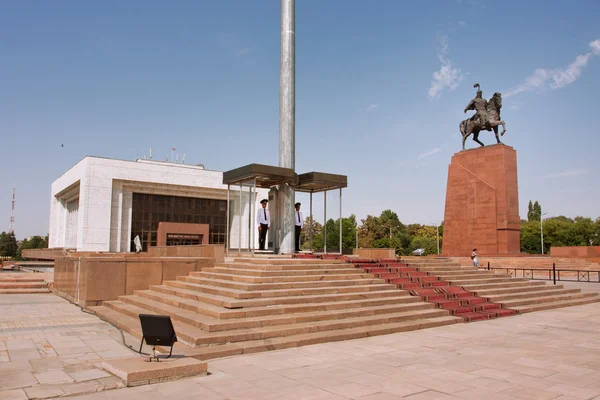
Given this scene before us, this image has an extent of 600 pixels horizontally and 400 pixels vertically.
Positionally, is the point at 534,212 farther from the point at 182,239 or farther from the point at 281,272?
the point at 281,272

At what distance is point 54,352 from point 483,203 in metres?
25.7

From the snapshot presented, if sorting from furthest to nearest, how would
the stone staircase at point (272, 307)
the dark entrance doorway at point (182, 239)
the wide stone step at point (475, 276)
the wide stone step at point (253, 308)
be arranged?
1. the dark entrance doorway at point (182, 239)
2. the wide stone step at point (475, 276)
3. the wide stone step at point (253, 308)
4. the stone staircase at point (272, 307)

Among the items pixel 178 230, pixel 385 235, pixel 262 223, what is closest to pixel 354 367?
pixel 262 223

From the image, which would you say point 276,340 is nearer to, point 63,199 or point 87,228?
point 87,228

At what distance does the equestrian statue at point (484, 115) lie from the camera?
29.0 m

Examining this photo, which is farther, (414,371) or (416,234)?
(416,234)

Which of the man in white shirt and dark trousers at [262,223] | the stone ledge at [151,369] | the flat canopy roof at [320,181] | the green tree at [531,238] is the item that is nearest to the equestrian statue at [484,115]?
the flat canopy roof at [320,181]

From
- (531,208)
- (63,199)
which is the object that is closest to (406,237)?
(531,208)

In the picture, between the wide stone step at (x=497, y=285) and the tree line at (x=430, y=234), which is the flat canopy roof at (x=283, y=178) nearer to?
the wide stone step at (x=497, y=285)

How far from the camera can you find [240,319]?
862 centimetres

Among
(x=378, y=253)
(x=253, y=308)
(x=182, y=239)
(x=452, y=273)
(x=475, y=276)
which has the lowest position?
(x=253, y=308)

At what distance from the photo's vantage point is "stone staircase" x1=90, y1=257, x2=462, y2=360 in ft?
26.4

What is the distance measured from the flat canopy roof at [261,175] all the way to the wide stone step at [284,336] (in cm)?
563

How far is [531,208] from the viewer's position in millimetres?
84688
